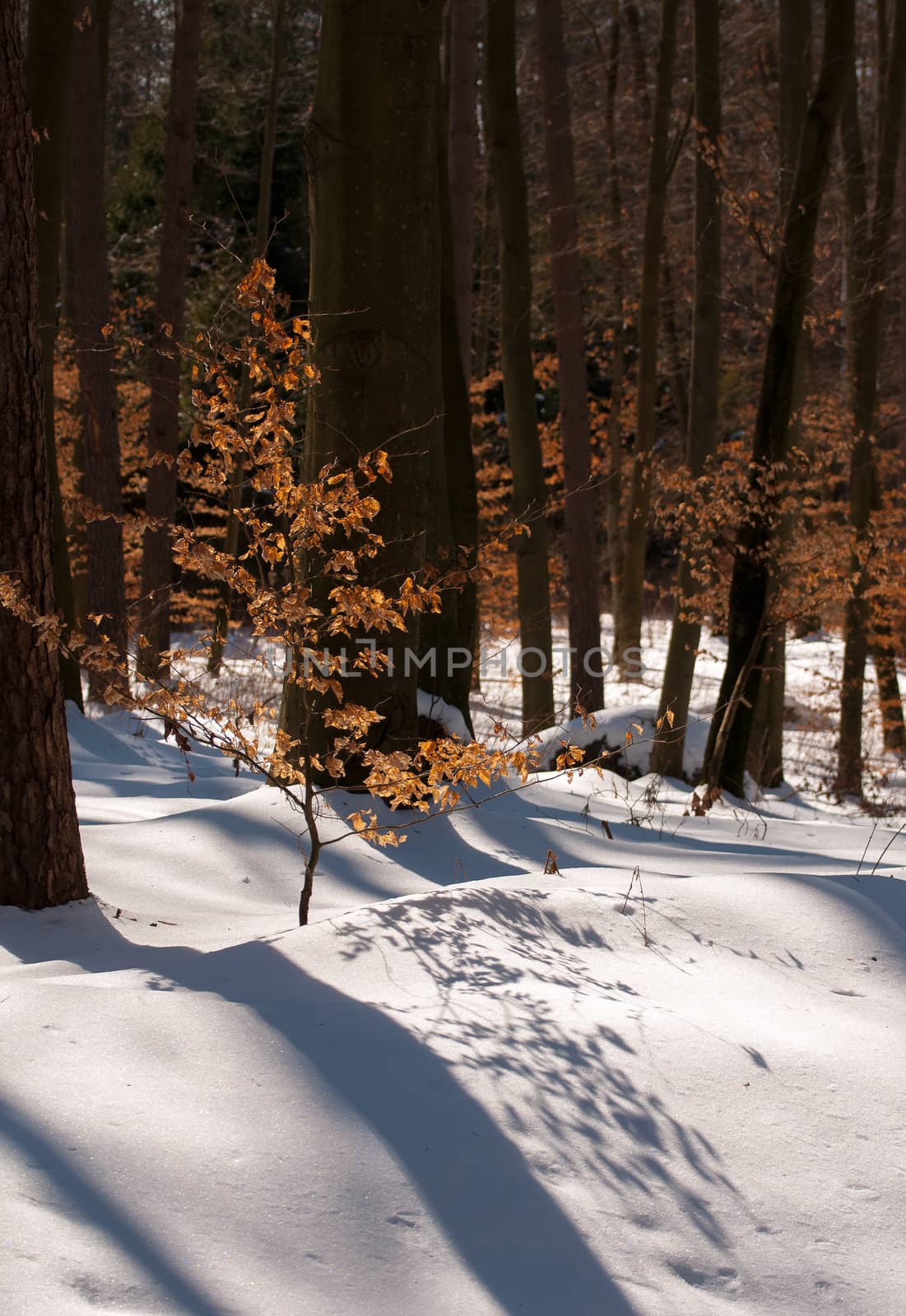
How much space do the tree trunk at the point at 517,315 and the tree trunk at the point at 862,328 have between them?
3059 mm

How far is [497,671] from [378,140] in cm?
1437

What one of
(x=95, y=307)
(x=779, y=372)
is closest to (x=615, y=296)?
(x=95, y=307)

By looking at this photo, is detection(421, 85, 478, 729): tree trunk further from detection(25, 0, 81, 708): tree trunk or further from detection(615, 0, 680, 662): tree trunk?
detection(615, 0, 680, 662): tree trunk

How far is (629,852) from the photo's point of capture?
519 centimetres

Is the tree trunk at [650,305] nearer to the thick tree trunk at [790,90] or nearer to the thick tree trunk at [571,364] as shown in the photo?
the thick tree trunk at [571,364]

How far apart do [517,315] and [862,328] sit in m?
4.23

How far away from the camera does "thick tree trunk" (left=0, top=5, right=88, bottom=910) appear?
11.3 feet

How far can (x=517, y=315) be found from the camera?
10039 millimetres

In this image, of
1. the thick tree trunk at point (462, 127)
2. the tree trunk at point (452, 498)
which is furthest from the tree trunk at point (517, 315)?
the tree trunk at point (452, 498)

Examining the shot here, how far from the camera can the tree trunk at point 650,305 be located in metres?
12.4

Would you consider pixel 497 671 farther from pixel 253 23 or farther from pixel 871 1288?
pixel 871 1288

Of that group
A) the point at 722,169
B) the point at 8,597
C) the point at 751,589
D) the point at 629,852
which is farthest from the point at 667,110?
the point at 8,597

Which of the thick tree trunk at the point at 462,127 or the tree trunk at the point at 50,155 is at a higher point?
the thick tree trunk at the point at 462,127

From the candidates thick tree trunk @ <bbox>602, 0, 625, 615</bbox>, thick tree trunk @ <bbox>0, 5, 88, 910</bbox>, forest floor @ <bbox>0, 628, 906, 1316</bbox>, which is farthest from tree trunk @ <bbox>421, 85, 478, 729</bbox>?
A: thick tree trunk @ <bbox>602, 0, 625, 615</bbox>
